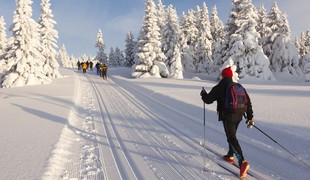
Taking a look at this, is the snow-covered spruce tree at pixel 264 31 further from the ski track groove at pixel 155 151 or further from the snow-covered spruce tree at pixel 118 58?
the snow-covered spruce tree at pixel 118 58

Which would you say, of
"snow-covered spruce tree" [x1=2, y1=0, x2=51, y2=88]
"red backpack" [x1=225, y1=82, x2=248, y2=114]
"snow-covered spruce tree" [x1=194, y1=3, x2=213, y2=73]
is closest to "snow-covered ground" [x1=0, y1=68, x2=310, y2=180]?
"red backpack" [x1=225, y1=82, x2=248, y2=114]

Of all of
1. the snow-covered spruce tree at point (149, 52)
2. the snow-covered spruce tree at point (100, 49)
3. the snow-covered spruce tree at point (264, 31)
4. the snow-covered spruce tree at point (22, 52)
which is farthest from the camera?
the snow-covered spruce tree at point (100, 49)

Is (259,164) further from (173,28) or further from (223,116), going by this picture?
(173,28)

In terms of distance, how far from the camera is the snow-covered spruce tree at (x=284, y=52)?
42250mm

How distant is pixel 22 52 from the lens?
1139 inches

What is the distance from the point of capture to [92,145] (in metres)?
7.73

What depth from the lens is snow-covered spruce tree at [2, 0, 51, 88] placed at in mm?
28469

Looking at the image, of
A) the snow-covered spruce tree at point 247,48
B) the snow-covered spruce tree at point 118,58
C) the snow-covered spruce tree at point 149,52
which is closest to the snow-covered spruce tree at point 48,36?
the snow-covered spruce tree at point 149,52

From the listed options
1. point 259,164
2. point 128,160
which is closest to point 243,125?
point 259,164

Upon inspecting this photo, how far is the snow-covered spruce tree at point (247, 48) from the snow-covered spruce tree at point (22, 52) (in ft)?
73.0

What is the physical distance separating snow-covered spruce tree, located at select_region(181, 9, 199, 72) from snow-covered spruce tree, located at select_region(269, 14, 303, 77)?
16.9 m

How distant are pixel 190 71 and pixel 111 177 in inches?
2014

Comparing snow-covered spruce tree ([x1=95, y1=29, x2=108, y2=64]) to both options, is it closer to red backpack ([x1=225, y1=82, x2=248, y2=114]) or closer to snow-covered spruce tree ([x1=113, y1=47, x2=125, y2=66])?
snow-covered spruce tree ([x1=113, y1=47, x2=125, y2=66])

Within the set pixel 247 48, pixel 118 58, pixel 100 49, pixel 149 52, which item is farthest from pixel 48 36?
pixel 118 58
